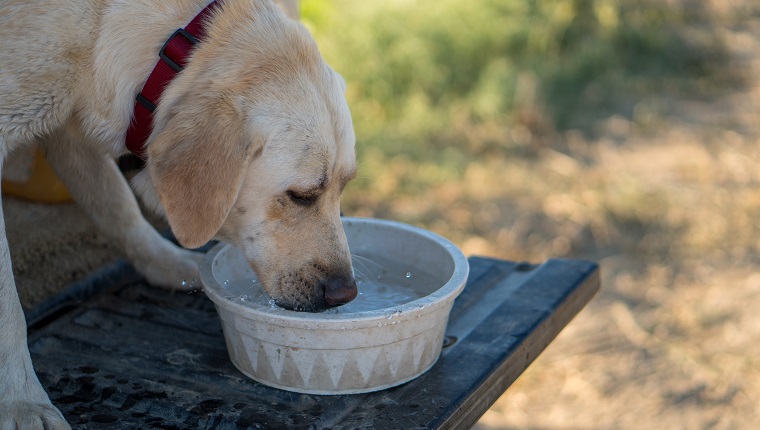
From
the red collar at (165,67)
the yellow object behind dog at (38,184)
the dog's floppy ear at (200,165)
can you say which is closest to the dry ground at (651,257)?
the yellow object behind dog at (38,184)

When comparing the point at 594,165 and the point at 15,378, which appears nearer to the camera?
the point at 15,378

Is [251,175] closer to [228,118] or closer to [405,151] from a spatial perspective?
[228,118]

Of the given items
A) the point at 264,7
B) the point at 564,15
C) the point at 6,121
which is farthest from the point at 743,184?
the point at 6,121

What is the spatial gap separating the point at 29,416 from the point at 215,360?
1.94ft

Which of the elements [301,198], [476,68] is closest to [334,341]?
[301,198]

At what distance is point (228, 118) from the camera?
2328 millimetres

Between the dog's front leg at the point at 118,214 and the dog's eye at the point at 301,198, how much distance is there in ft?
2.68

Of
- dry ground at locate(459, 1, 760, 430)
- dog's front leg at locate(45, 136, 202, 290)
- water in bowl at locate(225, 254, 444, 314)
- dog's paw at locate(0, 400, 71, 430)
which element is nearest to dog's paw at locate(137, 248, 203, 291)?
dog's front leg at locate(45, 136, 202, 290)

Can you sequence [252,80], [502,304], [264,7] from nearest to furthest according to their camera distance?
[252,80]
[264,7]
[502,304]

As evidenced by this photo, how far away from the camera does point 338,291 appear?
97.0 inches

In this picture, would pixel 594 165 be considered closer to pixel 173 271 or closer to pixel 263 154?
pixel 173 271

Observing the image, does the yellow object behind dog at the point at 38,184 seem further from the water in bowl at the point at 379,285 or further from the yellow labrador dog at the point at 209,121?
the water in bowl at the point at 379,285

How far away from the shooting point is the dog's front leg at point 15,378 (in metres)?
2.16

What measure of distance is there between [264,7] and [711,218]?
3574 mm
